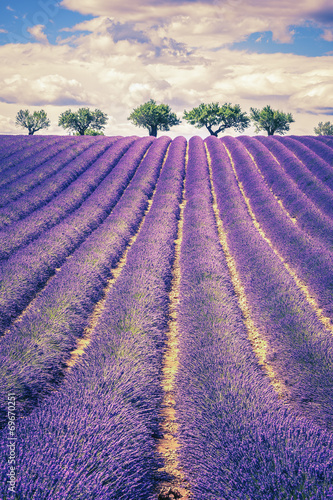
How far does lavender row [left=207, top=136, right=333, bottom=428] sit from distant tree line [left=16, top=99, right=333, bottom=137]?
3192 cm

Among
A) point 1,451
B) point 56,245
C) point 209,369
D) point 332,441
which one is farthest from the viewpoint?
point 56,245

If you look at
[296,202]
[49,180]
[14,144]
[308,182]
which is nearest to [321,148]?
[308,182]

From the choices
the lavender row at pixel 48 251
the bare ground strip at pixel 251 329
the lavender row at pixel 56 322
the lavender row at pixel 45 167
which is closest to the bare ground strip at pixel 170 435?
the bare ground strip at pixel 251 329

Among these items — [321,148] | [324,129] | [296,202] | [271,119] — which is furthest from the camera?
[324,129]

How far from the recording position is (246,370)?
317 centimetres

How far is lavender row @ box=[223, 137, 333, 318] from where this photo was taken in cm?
566

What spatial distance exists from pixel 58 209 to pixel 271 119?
33124 millimetres

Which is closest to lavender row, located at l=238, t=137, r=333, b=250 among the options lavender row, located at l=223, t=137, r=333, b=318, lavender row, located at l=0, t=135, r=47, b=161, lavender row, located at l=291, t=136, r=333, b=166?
lavender row, located at l=223, t=137, r=333, b=318

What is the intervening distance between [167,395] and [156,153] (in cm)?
1642

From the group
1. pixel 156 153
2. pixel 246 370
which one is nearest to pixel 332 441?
pixel 246 370

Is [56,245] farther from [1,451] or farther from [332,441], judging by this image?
[332,441]

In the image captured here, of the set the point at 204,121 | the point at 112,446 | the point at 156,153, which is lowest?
the point at 112,446

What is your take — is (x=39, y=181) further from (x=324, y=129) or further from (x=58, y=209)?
(x=324, y=129)

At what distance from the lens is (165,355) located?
4.12 m
